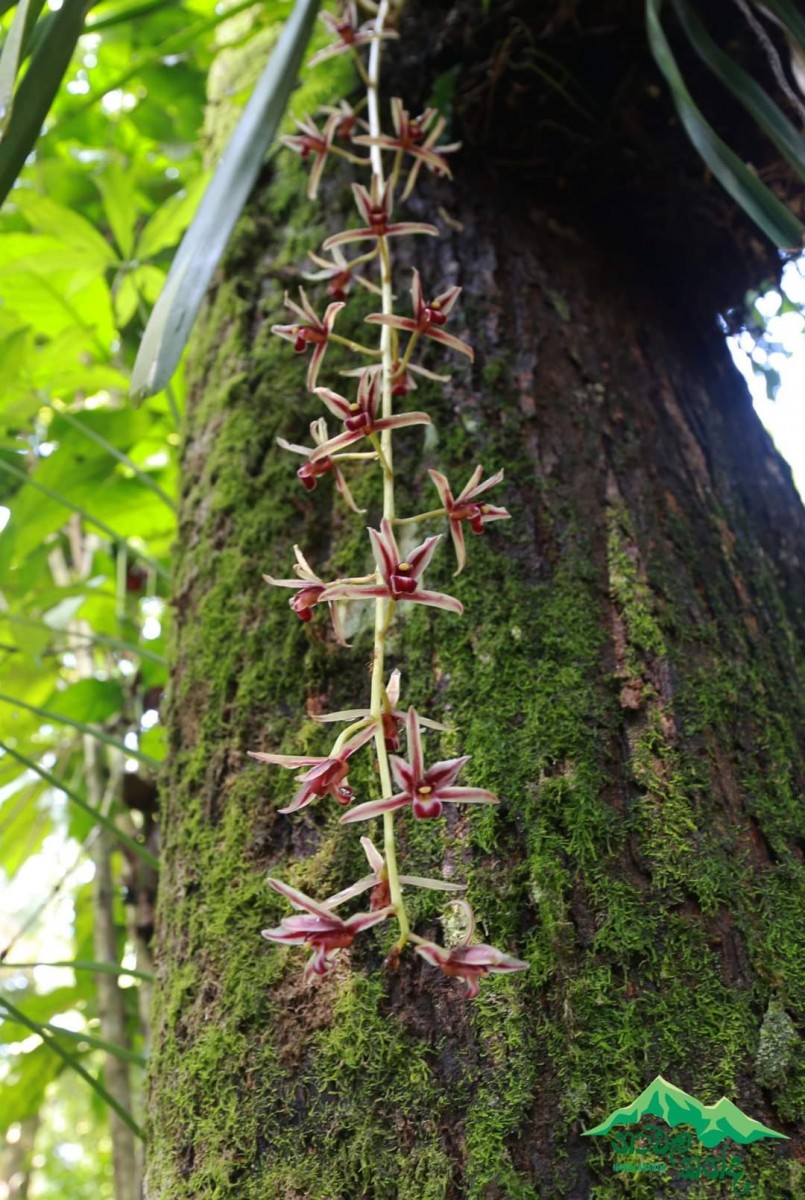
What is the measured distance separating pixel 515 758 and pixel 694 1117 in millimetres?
266

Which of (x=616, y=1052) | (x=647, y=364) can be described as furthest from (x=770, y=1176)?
(x=647, y=364)

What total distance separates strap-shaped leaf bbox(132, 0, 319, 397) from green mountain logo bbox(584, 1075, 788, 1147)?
610 millimetres

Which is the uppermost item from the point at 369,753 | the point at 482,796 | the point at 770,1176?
the point at 369,753

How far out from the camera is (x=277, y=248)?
1131mm

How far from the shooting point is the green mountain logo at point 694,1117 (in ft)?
1.72

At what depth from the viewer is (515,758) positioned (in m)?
0.69

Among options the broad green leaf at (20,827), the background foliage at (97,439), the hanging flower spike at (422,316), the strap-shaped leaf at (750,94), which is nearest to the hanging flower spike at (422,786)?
the hanging flower spike at (422,316)

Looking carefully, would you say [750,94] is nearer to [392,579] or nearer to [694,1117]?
[392,579]

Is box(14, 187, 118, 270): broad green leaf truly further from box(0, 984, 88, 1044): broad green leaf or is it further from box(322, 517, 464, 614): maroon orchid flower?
box(0, 984, 88, 1044): broad green leaf

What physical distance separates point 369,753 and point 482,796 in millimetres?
251

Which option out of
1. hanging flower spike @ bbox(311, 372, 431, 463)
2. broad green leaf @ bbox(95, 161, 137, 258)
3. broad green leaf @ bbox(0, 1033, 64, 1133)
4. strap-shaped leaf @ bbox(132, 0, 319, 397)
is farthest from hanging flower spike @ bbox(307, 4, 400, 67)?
broad green leaf @ bbox(0, 1033, 64, 1133)

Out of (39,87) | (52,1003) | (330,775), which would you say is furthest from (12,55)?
(52,1003)

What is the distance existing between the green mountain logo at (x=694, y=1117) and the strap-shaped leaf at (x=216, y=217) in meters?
0.61

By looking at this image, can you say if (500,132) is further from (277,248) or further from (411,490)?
(411,490)
